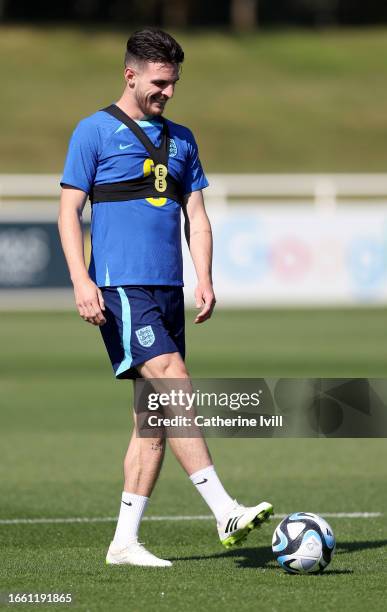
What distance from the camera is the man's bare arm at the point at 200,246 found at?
6.83m

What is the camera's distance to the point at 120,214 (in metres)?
6.72

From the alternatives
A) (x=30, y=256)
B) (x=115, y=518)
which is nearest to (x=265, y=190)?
(x=30, y=256)

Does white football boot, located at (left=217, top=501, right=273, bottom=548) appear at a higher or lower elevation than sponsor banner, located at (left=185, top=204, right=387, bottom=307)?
higher

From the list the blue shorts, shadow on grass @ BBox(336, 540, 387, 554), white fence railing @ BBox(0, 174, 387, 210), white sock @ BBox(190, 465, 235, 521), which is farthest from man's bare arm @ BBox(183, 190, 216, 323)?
white fence railing @ BBox(0, 174, 387, 210)

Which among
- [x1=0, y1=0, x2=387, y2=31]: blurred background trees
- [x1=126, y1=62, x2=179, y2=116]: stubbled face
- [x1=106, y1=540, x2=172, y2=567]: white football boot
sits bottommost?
[x1=106, y1=540, x2=172, y2=567]: white football boot

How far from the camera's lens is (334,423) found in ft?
22.1

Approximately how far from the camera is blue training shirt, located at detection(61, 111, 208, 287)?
263 inches

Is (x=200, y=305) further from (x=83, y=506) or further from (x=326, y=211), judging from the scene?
(x=326, y=211)

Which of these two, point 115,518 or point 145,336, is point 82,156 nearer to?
point 145,336

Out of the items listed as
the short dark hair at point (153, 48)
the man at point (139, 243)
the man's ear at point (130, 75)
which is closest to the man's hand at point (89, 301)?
the man at point (139, 243)

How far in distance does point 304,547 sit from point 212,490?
0.51m

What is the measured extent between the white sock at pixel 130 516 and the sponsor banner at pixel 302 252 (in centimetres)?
1820

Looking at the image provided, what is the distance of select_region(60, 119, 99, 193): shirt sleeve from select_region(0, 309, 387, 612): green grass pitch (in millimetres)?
1790

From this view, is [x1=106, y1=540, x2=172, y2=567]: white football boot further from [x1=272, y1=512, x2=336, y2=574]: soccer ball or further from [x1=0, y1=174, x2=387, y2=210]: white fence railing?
[x1=0, y1=174, x2=387, y2=210]: white fence railing
